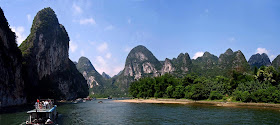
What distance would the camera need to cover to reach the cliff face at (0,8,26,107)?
63.6 m

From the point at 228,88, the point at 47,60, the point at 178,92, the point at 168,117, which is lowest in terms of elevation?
the point at 168,117

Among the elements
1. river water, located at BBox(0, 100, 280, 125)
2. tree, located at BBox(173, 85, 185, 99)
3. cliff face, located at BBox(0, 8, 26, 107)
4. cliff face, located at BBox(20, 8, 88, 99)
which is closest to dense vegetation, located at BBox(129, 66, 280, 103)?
tree, located at BBox(173, 85, 185, 99)

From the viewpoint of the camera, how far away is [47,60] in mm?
142125

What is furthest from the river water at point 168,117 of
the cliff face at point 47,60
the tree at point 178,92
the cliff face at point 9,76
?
the cliff face at point 47,60

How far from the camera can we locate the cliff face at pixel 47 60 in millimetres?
112188

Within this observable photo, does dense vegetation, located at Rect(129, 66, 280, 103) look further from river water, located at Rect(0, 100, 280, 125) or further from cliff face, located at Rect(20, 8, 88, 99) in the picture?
cliff face, located at Rect(20, 8, 88, 99)

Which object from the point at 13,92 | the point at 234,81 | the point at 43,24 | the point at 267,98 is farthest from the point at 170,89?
the point at 43,24

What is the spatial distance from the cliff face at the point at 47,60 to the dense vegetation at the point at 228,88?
2228 inches

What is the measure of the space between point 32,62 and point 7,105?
57044 millimetres

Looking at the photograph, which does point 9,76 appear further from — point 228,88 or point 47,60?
point 228,88

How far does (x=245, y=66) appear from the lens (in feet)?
461

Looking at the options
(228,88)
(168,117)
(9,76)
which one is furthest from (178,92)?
(9,76)

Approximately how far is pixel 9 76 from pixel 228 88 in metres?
83.1

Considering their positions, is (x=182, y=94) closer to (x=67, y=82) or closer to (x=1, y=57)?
(x=1, y=57)
